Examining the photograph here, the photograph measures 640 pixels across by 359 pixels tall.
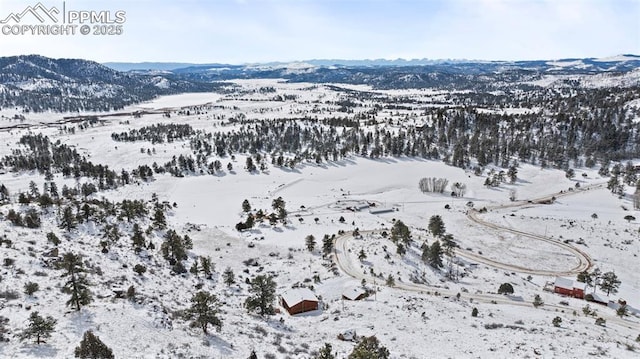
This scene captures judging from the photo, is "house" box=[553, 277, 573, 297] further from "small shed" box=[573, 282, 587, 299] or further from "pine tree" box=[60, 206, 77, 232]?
"pine tree" box=[60, 206, 77, 232]

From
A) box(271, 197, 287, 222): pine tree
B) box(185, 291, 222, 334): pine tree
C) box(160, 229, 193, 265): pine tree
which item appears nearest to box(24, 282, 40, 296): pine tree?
box(185, 291, 222, 334): pine tree

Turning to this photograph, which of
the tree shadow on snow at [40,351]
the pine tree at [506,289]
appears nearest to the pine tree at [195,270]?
the tree shadow on snow at [40,351]

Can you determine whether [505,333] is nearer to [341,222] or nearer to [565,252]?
[565,252]

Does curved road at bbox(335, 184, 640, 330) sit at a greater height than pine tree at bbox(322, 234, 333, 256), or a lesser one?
lesser

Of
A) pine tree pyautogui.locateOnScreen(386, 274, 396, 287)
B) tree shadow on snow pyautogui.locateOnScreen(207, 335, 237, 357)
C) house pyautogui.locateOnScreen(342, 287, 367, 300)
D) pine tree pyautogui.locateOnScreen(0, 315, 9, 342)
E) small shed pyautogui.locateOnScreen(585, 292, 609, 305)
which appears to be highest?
pine tree pyautogui.locateOnScreen(0, 315, 9, 342)

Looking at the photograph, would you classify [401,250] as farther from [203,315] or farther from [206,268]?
[203,315]

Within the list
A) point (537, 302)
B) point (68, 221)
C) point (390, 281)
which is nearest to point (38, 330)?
point (68, 221)

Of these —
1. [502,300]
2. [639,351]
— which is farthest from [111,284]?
[639,351]
